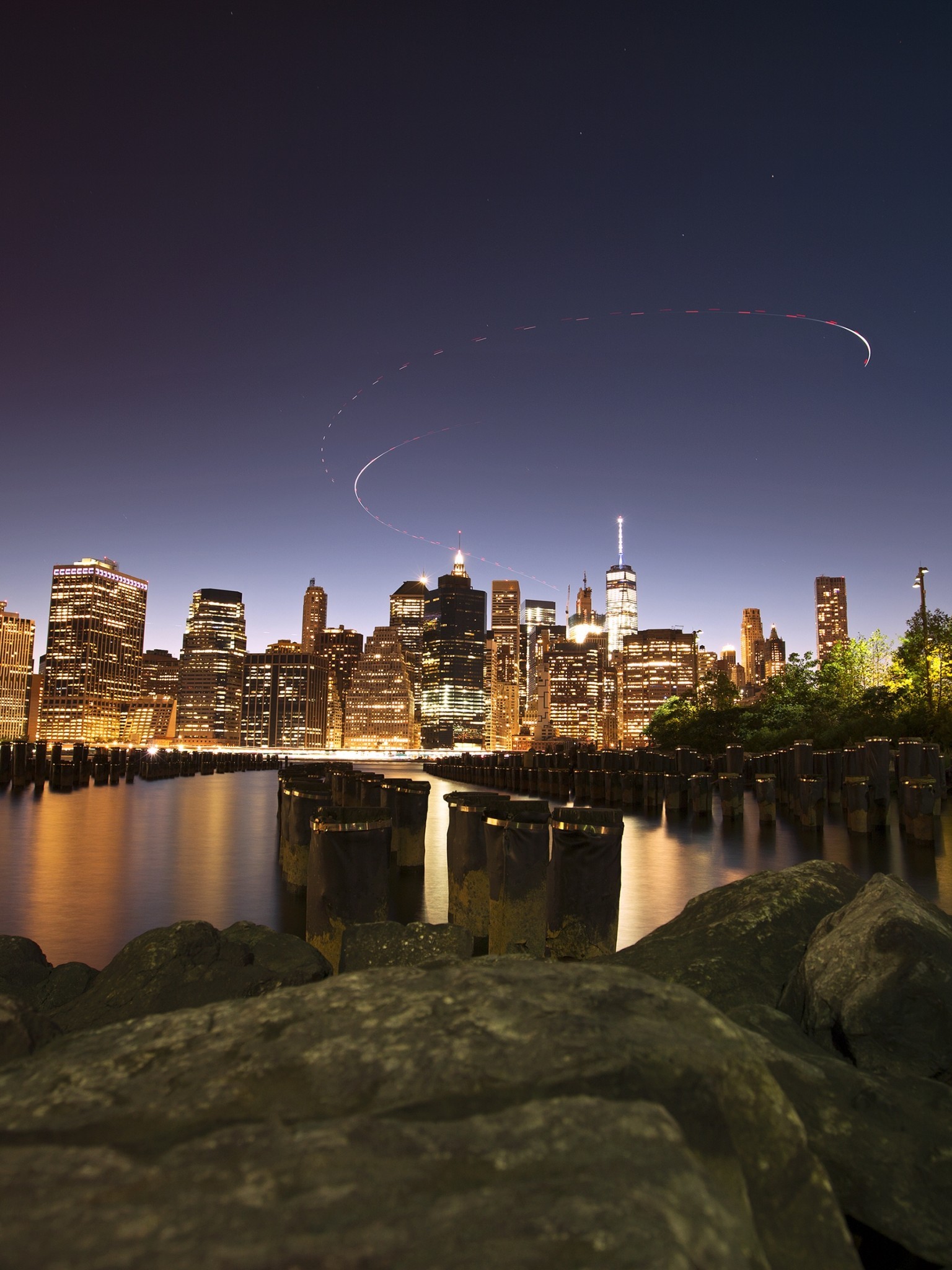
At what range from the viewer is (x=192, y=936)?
5.66m

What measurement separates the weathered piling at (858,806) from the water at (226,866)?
1.44ft

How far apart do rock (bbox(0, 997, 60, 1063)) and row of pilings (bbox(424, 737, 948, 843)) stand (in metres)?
17.3

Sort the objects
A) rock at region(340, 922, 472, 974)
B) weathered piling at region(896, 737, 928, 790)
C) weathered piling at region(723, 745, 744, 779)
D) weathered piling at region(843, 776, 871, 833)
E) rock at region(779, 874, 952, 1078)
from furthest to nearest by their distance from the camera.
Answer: weathered piling at region(723, 745, 744, 779) → weathered piling at region(896, 737, 928, 790) → weathered piling at region(843, 776, 871, 833) → rock at region(340, 922, 472, 974) → rock at region(779, 874, 952, 1078)

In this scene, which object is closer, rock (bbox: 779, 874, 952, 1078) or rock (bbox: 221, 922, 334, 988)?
rock (bbox: 779, 874, 952, 1078)

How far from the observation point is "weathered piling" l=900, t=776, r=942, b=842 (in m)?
16.6

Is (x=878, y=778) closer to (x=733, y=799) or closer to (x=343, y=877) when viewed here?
(x=733, y=799)

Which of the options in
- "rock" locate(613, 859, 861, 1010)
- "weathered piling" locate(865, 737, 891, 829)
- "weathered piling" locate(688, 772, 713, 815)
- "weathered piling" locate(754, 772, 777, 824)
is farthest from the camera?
"weathered piling" locate(688, 772, 713, 815)

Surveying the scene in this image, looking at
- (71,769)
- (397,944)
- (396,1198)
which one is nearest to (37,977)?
(397,944)

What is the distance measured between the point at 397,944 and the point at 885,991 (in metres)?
3.10

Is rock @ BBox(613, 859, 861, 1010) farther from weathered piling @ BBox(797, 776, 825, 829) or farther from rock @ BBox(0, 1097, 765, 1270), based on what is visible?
weathered piling @ BBox(797, 776, 825, 829)

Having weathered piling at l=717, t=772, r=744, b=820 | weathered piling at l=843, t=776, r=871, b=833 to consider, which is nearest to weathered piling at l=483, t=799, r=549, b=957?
weathered piling at l=843, t=776, r=871, b=833

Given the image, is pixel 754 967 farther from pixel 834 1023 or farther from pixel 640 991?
pixel 640 991

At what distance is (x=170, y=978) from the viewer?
17.4ft

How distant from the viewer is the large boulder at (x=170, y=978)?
5.11 meters
